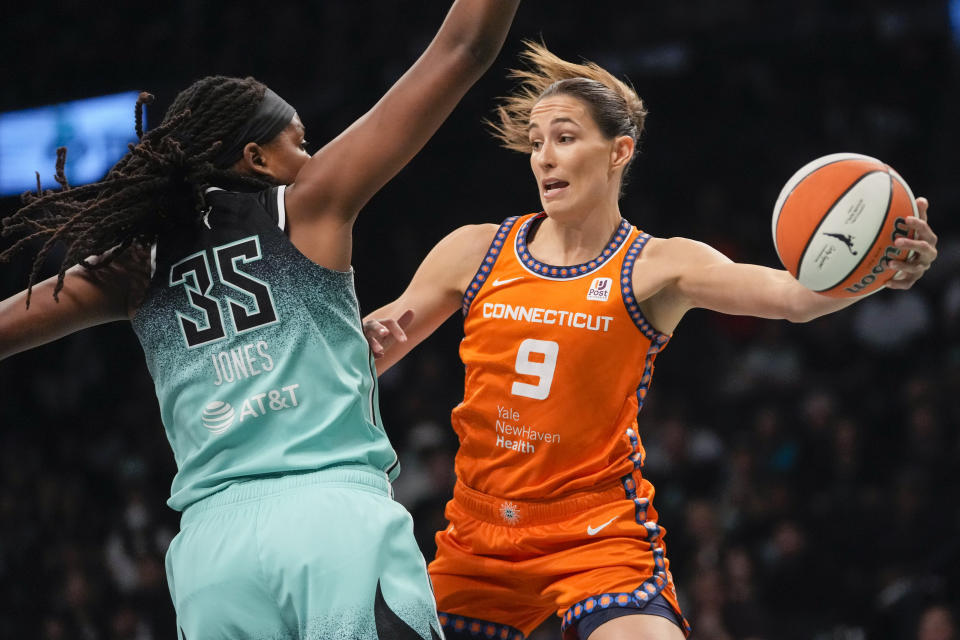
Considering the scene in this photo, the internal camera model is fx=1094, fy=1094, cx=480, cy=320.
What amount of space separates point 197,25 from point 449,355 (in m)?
4.08

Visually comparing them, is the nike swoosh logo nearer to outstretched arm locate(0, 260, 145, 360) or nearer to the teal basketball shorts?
the teal basketball shorts

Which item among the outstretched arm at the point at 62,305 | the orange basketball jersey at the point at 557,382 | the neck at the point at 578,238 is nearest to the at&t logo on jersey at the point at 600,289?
the orange basketball jersey at the point at 557,382

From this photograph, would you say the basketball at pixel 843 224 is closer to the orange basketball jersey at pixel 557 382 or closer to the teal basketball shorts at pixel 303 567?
the orange basketball jersey at pixel 557 382

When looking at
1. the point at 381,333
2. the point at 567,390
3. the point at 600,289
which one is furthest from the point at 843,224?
the point at 381,333

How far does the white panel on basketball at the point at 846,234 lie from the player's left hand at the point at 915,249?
0.07m

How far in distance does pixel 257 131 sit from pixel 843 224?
1488 mm

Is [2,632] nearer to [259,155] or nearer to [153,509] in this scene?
[153,509]

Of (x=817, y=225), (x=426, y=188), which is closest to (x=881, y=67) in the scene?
(x=426, y=188)

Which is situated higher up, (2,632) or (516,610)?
(516,610)

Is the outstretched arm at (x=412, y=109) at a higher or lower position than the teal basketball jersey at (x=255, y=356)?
higher

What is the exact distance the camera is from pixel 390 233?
1021cm

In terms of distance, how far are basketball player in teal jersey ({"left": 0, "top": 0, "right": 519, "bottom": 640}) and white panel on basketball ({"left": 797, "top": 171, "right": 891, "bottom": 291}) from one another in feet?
3.64

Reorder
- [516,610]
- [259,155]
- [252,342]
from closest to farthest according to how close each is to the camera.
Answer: [252,342] < [259,155] < [516,610]

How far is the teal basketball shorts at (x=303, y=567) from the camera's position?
2074 mm
